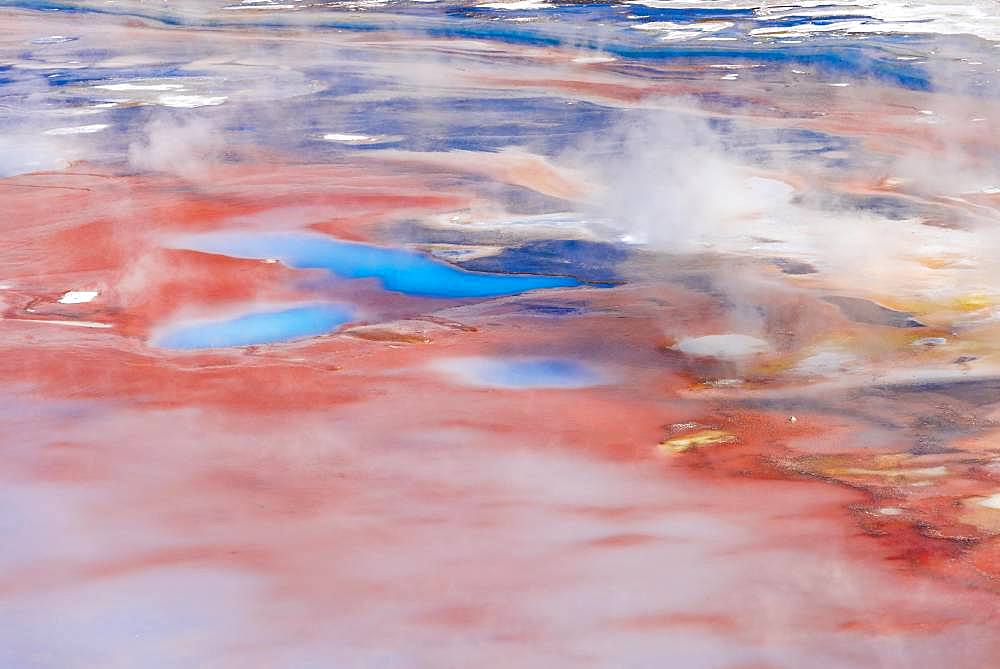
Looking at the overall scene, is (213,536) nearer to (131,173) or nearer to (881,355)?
(881,355)

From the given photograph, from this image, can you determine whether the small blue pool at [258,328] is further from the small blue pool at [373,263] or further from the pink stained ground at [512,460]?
the small blue pool at [373,263]

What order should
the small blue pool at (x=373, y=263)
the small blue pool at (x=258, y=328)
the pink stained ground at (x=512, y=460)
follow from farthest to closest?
the small blue pool at (x=373, y=263) < the small blue pool at (x=258, y=328) < the pink stained ground at (x=512, y=460)

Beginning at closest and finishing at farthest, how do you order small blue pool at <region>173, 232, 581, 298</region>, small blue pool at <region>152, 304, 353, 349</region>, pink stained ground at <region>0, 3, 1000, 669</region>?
pink stained ground at <region>0, 3, 1000, 669</region> → small blue pool at <region>152, 304, 353, 349</region> → small blue pool at <region>173, 232, 581, 298</region>

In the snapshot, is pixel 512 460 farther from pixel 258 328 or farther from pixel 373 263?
pixel 373 263

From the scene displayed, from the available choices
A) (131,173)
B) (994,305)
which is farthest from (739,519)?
(131,173)

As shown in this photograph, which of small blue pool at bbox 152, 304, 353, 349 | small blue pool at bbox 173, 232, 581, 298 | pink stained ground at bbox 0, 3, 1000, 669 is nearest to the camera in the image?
pink stained ground at bbox 0, 3, 1000, 669

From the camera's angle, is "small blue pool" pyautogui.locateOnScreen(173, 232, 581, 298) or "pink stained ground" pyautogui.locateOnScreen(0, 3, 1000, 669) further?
"small blue pool" pyautogui.locateOnScreen(173, 232, 581, 298)

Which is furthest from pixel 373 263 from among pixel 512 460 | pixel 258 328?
pixel 512 460

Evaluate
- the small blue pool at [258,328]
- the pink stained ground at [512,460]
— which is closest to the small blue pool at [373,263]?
the pink stained ground at [512,460]

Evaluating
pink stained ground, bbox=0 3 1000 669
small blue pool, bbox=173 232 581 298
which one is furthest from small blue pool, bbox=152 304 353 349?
small blue pool, bbox=173 232 581 298

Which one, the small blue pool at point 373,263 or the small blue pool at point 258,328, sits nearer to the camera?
the small blue pool at point 258,328

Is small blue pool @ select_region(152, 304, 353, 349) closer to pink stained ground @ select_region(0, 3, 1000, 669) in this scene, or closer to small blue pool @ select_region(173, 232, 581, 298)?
pink stained ground @ select_region(0, 3, 1000, 669)

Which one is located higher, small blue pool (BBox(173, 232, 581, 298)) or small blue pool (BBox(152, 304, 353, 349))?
small blue pool (BBox(173, 232, 581, 298))
